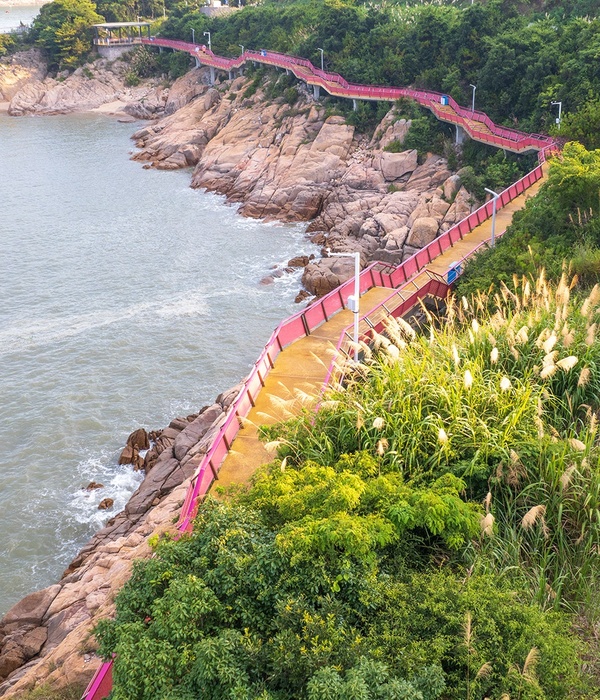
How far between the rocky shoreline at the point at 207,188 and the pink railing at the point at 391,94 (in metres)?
1.95

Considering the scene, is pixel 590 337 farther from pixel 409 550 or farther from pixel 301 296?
pixel 301 296

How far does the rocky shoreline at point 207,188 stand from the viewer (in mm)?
18125

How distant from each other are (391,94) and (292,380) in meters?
42.7

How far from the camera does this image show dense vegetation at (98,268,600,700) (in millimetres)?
9398

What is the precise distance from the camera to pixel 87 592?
18750mm

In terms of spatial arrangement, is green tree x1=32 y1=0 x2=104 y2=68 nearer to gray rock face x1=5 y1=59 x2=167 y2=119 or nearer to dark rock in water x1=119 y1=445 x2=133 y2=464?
gray rock face x1=5 y1=59 x2=167 y2=119

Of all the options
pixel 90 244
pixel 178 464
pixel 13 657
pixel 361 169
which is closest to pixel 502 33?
pixel 361 169

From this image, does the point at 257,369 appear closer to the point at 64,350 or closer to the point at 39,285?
the point at 64,350

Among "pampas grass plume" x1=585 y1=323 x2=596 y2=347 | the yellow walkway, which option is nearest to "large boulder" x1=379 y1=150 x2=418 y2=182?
the yellow walkway

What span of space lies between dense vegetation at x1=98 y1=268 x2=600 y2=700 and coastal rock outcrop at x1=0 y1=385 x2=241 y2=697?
438 centimetres

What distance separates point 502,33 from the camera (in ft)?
173

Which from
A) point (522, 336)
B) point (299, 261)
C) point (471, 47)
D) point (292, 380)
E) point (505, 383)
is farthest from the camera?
point (471, 47)

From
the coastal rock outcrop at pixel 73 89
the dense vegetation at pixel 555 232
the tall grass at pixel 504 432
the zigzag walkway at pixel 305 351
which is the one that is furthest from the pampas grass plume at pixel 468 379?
the coastal rock outcrop at pixel 73 89

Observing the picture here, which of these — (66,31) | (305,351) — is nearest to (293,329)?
(305,351)
